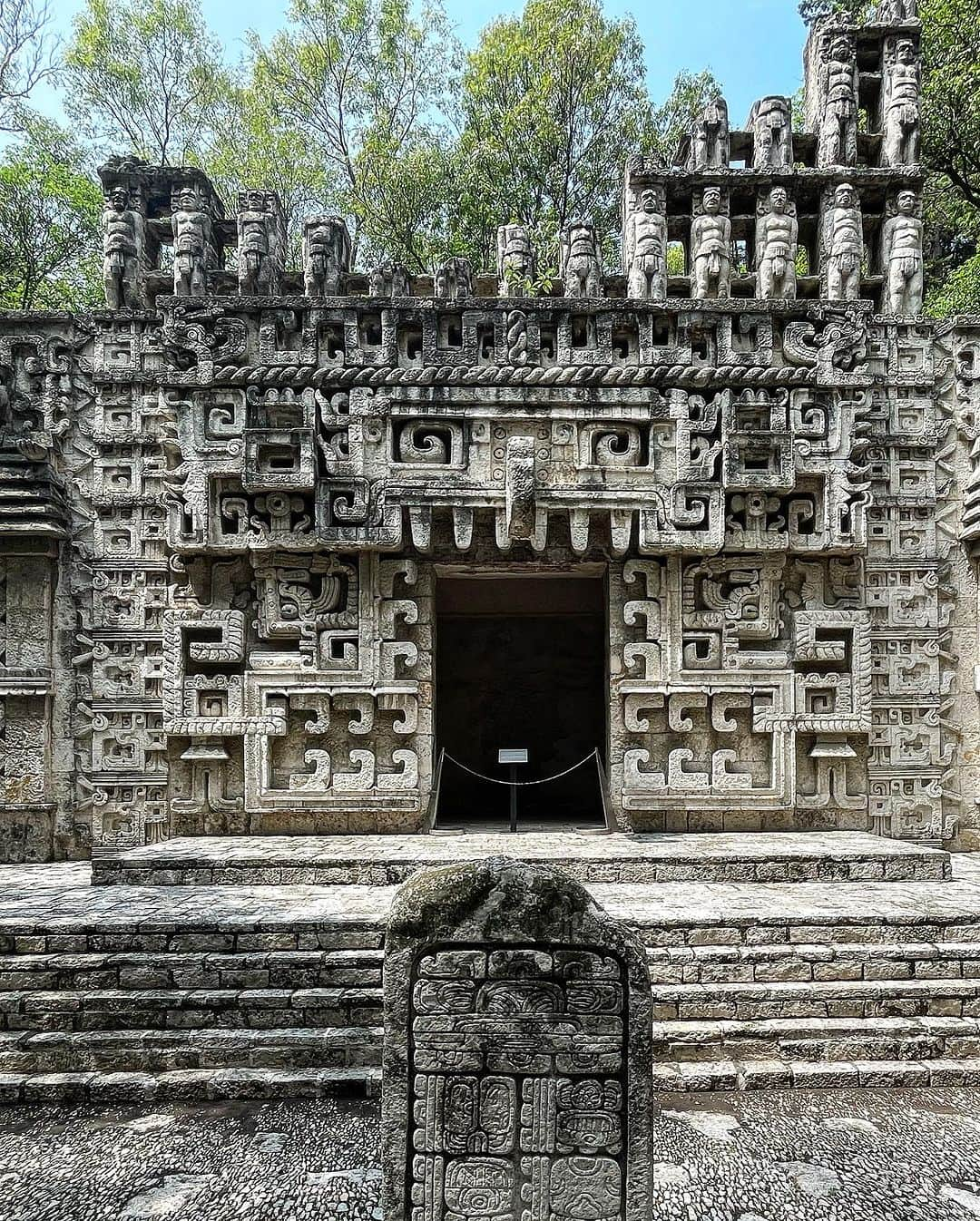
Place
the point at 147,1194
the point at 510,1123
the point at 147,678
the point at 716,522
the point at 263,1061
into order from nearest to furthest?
the point at 510,1123
the point at 147,1194
the point at 263,1061
the point at 716,522
the point at 147,678

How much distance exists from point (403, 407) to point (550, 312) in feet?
5.03

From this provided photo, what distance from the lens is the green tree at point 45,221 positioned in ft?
36.1

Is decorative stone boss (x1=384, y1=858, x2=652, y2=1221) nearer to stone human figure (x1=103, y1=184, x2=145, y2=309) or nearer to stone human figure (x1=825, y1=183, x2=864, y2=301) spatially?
stone human figure (x1=825, y1=183, x2=864, y2=301)

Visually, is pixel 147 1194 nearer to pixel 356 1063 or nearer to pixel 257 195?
pixel 356 1063

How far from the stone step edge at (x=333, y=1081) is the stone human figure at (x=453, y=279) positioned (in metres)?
6.25

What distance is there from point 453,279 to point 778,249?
3.03 m

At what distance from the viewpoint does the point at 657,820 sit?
608cm

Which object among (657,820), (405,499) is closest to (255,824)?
(405,499)

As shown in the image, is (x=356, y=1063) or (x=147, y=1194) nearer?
(x=147, y=1194)

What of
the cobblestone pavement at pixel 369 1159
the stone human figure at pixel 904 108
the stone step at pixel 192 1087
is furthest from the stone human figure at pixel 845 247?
the stone step at pixel 192 1087

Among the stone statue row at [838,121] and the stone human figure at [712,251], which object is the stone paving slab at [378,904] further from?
the stone statue row at [838,121]

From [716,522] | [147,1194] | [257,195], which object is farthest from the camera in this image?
[257,195]

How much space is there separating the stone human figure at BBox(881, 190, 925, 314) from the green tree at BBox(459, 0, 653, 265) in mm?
6771

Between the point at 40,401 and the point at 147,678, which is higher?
the point at 40,401
